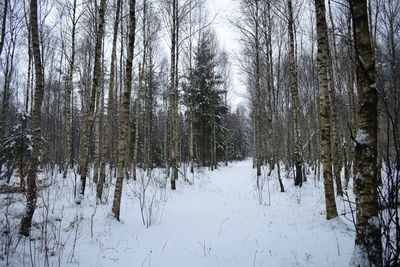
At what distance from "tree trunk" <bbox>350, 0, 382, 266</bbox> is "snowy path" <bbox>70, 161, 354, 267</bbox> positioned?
1047 mm

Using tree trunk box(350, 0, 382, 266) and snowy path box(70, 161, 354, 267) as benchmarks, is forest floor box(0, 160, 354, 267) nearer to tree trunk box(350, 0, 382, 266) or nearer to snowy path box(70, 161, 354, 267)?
snowy path box(70, 161, 354, 267)

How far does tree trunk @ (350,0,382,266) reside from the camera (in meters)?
2.01

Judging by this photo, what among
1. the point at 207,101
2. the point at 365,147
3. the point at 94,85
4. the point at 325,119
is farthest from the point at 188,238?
the point at 207,101

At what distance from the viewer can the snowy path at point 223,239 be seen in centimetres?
300

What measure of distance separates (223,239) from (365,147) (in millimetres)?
2792

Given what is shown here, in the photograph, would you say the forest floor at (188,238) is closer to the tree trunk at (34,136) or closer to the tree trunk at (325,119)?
the tree trunk at (34,136)

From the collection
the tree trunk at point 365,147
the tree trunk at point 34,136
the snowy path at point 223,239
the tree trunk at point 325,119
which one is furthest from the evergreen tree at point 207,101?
the tree trunk at point 365,147

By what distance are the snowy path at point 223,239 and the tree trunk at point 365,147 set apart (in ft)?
3.43

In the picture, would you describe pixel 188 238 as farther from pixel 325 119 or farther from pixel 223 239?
pixel 325 119

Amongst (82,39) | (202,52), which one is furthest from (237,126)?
(82,39)

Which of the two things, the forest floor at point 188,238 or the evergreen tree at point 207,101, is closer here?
the forest floor at point 188,238

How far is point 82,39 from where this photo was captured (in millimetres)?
13047

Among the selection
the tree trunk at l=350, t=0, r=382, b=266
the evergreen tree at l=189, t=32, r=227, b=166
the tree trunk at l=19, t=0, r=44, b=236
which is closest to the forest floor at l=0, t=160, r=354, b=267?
the tree trunk at l=19, t=0, r=44, b=236

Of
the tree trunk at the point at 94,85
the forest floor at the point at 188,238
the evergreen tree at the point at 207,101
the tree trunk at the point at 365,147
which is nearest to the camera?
the tree trunk at the point at 365,147
